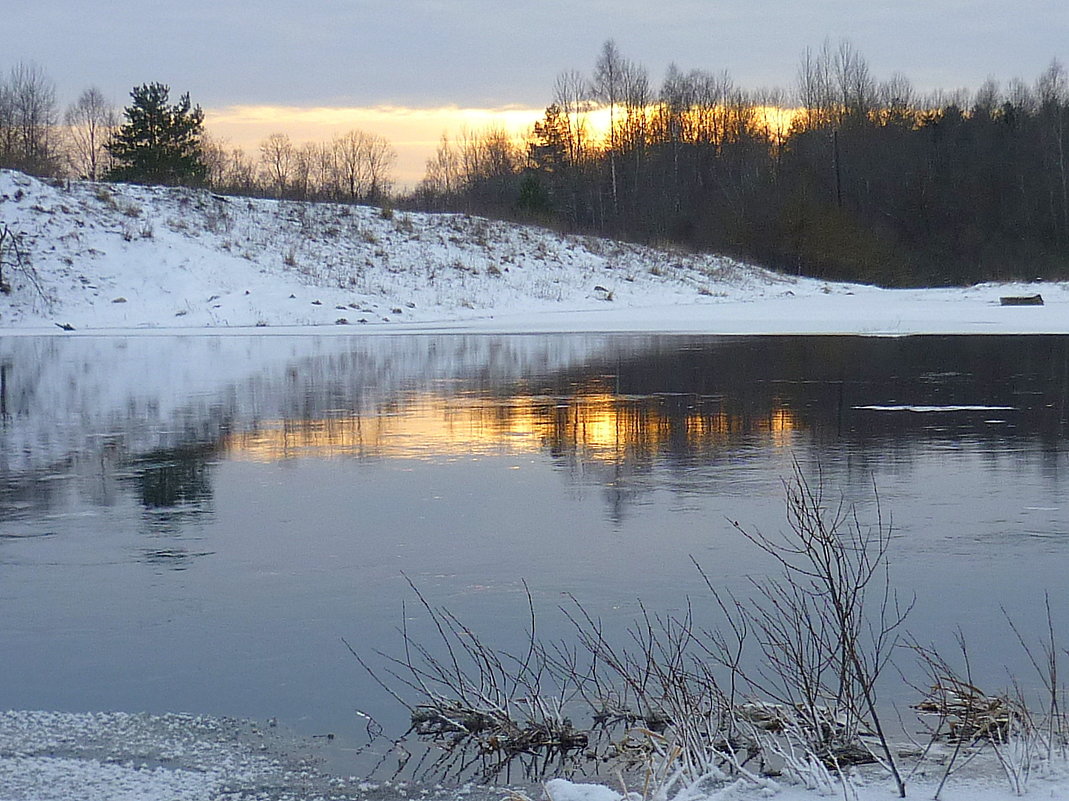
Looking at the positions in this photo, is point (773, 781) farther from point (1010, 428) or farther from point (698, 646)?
point (1010, 428)

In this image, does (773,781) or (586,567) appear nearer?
(773,781)

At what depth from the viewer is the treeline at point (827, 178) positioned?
70.9m

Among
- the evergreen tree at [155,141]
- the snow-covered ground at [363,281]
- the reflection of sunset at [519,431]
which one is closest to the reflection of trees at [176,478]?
the reflection of sunset at [519,431]

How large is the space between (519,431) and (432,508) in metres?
4.22

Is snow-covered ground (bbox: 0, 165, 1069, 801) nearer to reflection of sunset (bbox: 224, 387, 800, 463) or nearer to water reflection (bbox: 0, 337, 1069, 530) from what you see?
water reflection (bbox: 0, 337, 1069, 530)

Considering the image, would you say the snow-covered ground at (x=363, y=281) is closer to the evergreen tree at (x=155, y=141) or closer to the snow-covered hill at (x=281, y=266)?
the snow-covered hill at (x=281, y=266)

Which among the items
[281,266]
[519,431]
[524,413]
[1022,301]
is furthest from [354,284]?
[519,431]

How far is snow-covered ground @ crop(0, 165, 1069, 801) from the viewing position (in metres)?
36.7

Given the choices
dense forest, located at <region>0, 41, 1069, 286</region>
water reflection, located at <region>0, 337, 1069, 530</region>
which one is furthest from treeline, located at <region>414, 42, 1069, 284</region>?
water reflection, located at <region>0, 337, 1069, 530</region>

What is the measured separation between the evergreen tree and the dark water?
41901 millimetres

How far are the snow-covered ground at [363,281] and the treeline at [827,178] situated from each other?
17953 millimetres

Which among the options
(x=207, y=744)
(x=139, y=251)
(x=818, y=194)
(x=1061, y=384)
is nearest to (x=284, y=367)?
(x=1061, y=384)

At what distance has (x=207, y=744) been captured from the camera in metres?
5.02

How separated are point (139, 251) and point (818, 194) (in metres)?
51.0
